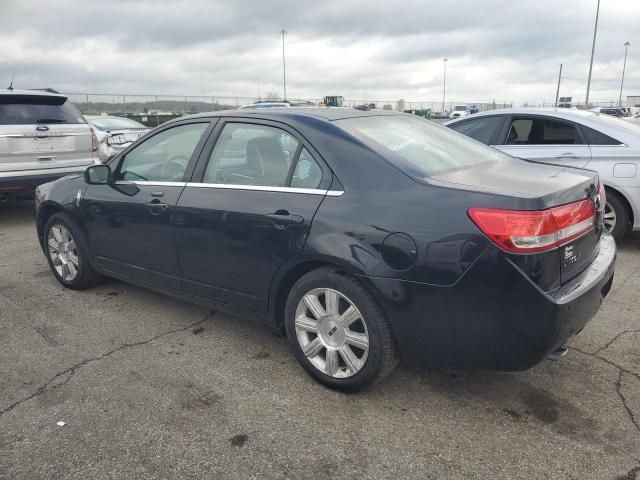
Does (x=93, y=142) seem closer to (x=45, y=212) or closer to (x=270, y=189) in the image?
(x=45, y=212)

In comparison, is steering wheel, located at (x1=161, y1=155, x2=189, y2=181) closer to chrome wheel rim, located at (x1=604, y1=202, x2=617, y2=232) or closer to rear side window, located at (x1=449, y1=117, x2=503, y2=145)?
rear side window, located at (x1=449, y1=117, x2=503, y2=145)

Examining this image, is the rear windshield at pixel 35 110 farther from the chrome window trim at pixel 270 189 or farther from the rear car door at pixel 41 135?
the chrome window trim at pixel 270 189

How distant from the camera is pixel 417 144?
10.5ft

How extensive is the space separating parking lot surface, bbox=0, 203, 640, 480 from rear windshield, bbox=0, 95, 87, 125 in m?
4.04

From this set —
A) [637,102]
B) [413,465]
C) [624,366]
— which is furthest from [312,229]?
[637,102]

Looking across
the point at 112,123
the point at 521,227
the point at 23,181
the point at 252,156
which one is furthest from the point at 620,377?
the point at 112,123

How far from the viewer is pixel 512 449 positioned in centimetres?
248

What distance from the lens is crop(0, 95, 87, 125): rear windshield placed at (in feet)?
22.6

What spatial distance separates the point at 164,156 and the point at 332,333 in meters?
1.87

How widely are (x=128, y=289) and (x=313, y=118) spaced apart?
8.39ft

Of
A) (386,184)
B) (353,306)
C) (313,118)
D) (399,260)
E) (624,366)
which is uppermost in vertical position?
(313,118)

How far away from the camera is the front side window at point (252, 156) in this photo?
3137 millimetres

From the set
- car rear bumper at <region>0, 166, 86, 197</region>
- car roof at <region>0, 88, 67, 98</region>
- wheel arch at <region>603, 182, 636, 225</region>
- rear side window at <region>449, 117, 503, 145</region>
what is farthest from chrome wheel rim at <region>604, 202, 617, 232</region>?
car roof at <region>0, 88, 67, 98</region>

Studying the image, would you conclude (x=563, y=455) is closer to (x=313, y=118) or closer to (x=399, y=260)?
(x=399, y=260)
